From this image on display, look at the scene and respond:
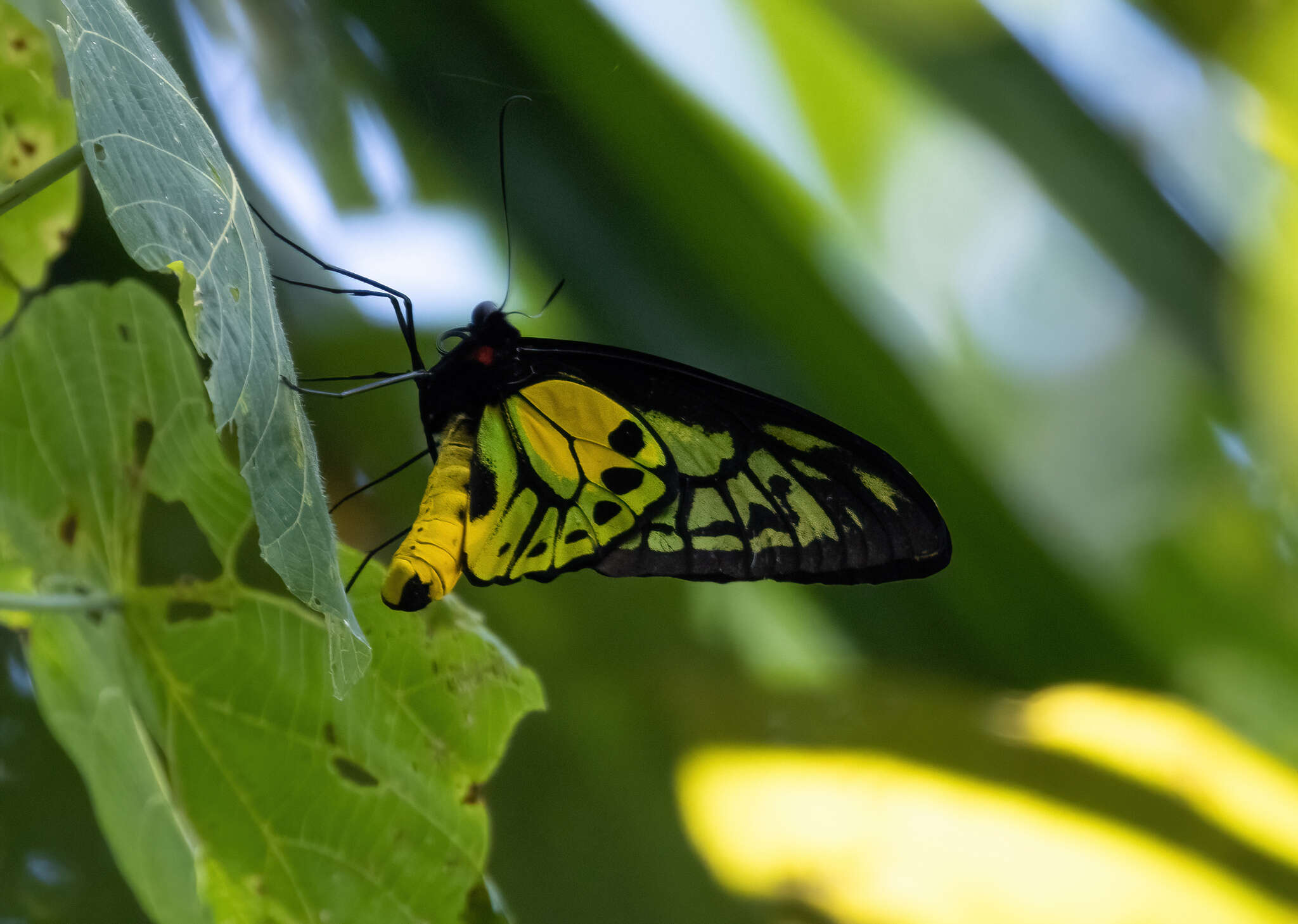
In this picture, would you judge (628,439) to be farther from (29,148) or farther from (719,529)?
(29,148)

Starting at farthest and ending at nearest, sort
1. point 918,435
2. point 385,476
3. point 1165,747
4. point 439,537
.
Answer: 1. point 1165,747
2. point 918,435
3. point 385,476
4. point 439,537

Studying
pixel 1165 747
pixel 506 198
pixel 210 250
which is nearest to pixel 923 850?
pixel 1165 747

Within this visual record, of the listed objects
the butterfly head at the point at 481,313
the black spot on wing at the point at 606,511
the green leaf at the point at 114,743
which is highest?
the butterfly head at the point at 481,313

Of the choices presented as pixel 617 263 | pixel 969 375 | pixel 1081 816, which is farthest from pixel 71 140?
pixel 1081 816

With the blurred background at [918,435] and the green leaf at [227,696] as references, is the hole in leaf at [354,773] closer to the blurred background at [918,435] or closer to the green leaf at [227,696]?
the green leaf at [227,696]

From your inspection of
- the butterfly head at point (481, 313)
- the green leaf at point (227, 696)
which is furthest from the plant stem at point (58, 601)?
the butterfly head at point (481, 313)

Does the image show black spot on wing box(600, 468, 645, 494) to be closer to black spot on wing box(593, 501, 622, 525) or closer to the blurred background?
black spot on wing box(593, 501, 622, 525)
